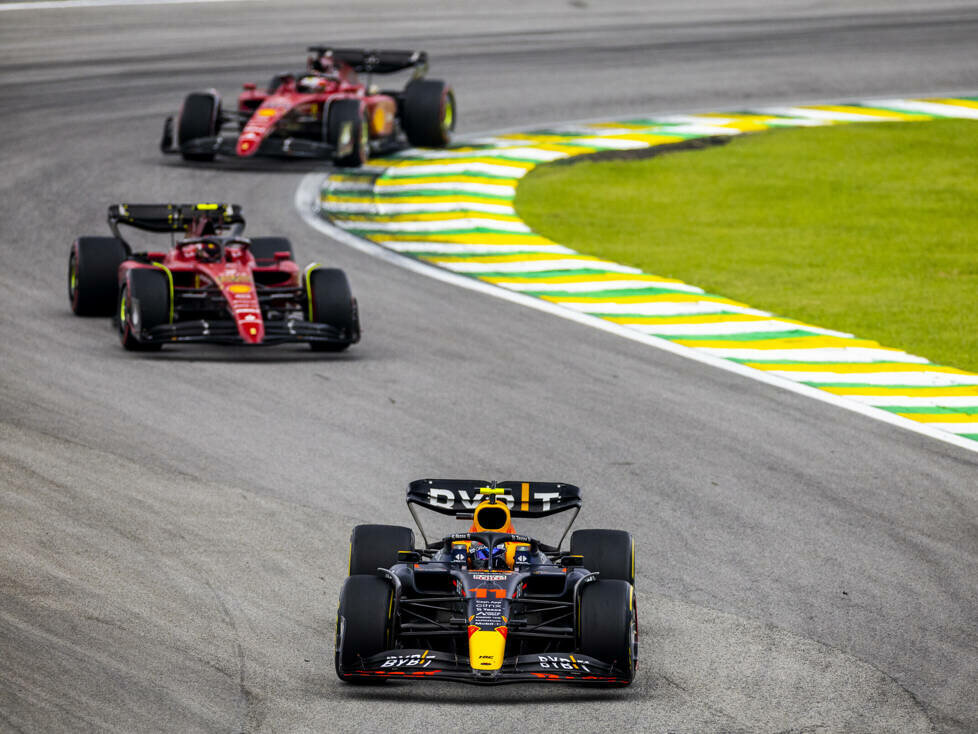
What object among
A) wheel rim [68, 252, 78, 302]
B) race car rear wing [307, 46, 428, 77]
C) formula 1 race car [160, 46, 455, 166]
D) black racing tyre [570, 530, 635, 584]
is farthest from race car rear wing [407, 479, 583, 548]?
race car rear wing [307, 46, 428, 77]

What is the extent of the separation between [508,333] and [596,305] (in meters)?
1.77

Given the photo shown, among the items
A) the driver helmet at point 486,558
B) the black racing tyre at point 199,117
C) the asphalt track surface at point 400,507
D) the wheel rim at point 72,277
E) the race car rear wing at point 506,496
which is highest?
the black racing tyre at point 199,117

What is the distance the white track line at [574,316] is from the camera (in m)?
15.2

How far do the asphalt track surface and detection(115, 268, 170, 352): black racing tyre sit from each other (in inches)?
17.0

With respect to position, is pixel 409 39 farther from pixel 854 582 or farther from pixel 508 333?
pixel 854 582

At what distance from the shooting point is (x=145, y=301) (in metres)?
16.3

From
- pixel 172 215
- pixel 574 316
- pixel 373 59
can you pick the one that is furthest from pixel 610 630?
pixel 373 59

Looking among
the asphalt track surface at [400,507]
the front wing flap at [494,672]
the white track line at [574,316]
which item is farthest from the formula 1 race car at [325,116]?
the front wing flap at [494,672]

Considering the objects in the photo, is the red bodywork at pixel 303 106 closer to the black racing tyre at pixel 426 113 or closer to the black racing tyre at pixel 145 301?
the black racing tyre at pixel 426 113

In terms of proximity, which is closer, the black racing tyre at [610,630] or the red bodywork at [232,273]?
the black racing tyre at [610,630]

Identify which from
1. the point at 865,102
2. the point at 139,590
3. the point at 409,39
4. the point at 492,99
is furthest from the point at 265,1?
the point at 139,590

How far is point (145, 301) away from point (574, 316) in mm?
5287

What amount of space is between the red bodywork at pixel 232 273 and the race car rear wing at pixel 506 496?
6524 mm

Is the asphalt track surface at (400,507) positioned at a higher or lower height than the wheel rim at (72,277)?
lower
